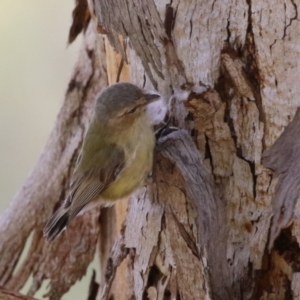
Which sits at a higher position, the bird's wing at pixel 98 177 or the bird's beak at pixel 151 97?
the bird's beak at pixel 151 97

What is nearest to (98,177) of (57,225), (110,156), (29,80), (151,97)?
(110,156)

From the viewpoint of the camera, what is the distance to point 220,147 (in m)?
1.99

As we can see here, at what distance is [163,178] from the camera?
2.04 meters

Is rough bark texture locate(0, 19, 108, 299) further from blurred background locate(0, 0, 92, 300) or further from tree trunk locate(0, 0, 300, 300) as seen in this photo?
blurred background locate(0, 0, 92, 300)

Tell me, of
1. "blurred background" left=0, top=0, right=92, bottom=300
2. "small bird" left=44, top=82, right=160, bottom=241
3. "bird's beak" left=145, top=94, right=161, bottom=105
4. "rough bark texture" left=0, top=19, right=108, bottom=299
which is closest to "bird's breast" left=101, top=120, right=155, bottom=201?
"small bird" left=44, top=82, right=160, bottom=241

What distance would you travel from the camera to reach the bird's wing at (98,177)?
2.44m

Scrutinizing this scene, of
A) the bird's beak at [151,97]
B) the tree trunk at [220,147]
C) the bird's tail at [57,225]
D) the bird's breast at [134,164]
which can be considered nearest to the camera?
the tree trunk at [220,147]

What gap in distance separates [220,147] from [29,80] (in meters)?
2.19

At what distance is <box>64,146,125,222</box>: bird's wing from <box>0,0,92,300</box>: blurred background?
1491mm

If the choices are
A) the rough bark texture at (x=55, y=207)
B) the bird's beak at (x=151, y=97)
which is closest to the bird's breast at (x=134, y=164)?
the bird's beak at (x=151, y=97)

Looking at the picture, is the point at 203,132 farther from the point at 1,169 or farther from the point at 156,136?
the point at 1,169

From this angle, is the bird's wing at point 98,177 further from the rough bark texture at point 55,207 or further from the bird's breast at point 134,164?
the rough bark texture at point 55,207

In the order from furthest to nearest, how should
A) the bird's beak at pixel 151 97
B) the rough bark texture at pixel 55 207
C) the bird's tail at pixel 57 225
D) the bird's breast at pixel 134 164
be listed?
the rough bark texture at pixel 55 207 → the bird's tail at pixel 57 225 → the bird's breast at pixel 134 164 → the bird's beak at pixel 151 97

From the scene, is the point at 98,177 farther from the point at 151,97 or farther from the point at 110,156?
the point at 151,97
